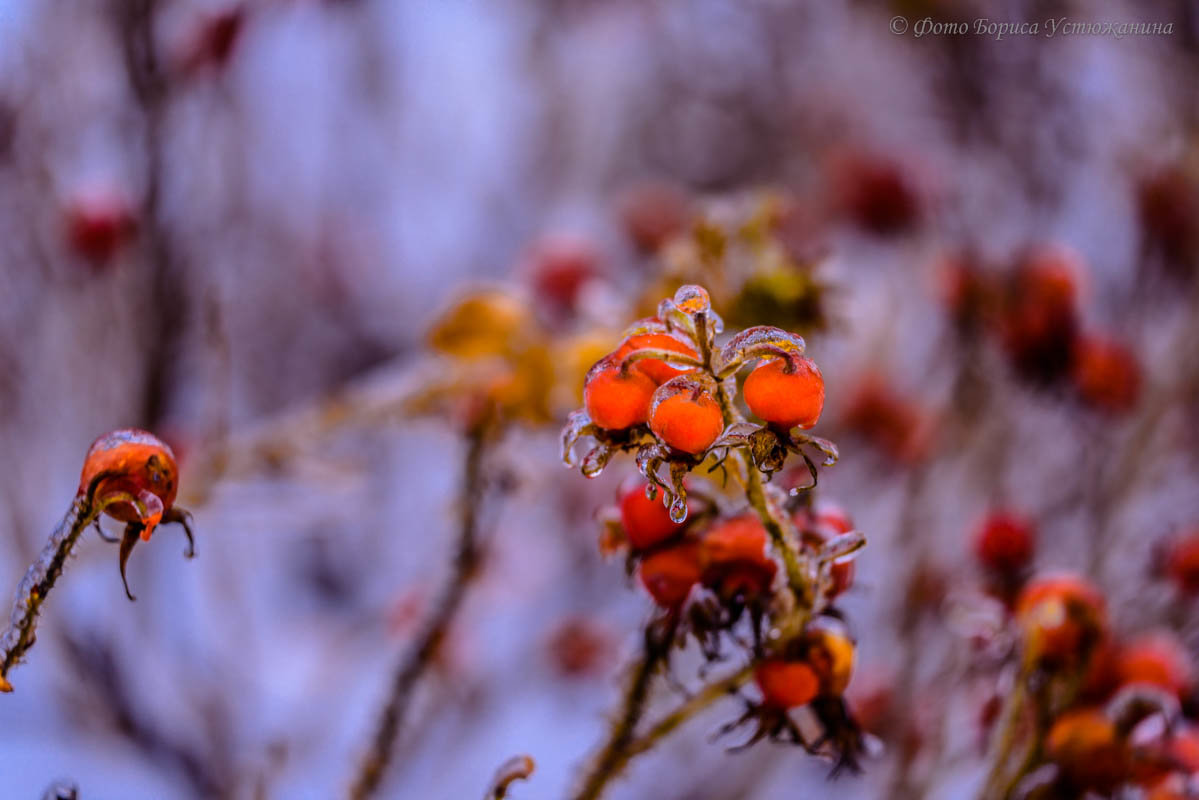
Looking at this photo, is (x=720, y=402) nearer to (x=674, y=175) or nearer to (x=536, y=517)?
(x=536, y=517)

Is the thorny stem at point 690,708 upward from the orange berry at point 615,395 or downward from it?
downward

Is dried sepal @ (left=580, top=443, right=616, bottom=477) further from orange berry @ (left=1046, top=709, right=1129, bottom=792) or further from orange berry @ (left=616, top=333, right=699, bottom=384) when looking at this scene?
orange berry @ (left=1046, top=709, right=1129, bottom=792)

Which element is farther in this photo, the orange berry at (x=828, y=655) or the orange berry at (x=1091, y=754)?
the orange berry at (x=1091, y=754)

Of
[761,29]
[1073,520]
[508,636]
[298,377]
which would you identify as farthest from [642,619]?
[761,29]

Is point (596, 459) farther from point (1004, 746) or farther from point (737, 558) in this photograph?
point (1004, 746)

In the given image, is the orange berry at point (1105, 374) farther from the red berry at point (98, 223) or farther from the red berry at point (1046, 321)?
Result: the red berry at point (98, 223)

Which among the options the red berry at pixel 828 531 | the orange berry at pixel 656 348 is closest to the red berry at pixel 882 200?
the red berry at pixel 828 531
